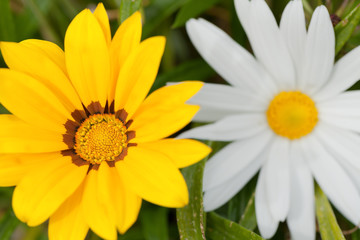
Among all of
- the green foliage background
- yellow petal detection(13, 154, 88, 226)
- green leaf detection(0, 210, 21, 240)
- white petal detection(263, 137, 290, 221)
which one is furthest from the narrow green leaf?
green leaf detection(0, 210, 21, 240)

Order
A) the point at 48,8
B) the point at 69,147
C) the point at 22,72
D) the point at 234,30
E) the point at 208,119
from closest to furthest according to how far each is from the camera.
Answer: the point at 22,72, the point at 69,147, the point at 208,119, the point at 234,30, the point at 48,8

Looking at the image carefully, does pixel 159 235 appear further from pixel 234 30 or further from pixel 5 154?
pixel 234 30

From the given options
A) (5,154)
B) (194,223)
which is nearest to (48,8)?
(5,154)

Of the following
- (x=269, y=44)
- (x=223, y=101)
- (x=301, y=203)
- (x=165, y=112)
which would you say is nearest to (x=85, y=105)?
(x=165, y=112)

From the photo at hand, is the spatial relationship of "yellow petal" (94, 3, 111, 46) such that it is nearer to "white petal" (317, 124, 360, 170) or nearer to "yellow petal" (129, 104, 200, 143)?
"yellow petal" (129, 104, 200, 143)

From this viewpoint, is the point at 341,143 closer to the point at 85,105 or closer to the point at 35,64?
the point at 85,105

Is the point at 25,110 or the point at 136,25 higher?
the point at 136,25

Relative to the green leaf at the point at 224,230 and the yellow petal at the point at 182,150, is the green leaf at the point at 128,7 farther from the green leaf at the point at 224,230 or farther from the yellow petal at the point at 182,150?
the green leaf at the point at 224,230

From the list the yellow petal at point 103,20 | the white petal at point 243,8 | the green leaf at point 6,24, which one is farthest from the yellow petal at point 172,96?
the green leaf at point 6,24
